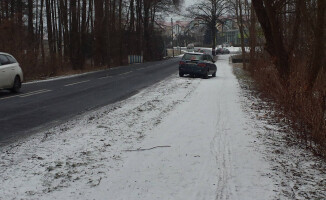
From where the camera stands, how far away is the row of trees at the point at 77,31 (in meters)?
26.4

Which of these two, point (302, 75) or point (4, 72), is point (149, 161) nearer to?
point (302, 75)

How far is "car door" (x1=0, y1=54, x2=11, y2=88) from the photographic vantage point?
14625 mm

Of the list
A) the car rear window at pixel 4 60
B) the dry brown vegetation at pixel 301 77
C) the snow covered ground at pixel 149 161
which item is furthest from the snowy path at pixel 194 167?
the car rear window at pixel 4 60

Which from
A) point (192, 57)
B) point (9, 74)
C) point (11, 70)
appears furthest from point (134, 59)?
point (9, 74)

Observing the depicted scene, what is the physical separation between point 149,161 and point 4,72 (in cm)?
1069

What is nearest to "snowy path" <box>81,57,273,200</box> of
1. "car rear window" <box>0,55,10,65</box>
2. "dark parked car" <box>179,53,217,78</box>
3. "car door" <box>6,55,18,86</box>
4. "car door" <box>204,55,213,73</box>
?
"car door" <box>6,55,18,86</box>

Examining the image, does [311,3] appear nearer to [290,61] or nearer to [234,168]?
[290,61]

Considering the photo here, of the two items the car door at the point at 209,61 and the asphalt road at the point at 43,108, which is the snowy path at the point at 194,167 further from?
the car door at the point at 209,61

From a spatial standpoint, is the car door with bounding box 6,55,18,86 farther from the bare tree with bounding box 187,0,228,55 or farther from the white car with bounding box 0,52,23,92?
the bare tree with bounding box 187,0,228,55

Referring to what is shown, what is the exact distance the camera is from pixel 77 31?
36.7 metres

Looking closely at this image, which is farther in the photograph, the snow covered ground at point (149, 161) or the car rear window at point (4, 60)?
the car rear window at point (4, 60)

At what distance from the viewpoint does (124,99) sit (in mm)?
14008

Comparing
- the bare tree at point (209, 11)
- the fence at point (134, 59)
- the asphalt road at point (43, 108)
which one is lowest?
the asphalt road at point (43, 108)

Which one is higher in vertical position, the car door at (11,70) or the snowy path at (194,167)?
the car door at (11,70)
